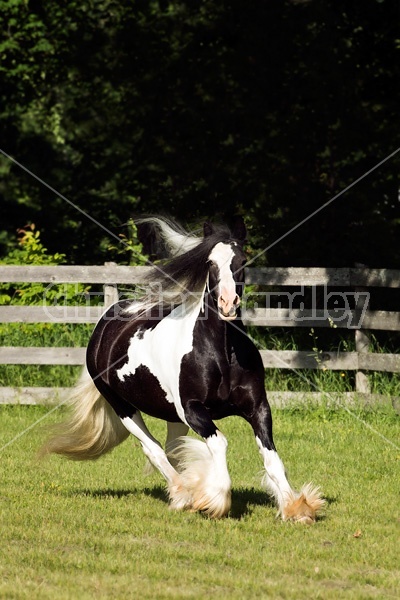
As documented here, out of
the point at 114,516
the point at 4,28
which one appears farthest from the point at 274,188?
the point at 114,516

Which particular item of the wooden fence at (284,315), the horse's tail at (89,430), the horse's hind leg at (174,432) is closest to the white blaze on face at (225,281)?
the horse's hind leg at (174,432)

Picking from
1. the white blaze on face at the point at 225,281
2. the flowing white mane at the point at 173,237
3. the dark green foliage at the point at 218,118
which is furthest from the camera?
the dark green foliage at the point at 218,118

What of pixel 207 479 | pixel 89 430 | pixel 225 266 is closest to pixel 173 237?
pixel 225 266

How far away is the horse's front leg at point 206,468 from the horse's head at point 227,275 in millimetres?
742

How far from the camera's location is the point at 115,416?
7820mm

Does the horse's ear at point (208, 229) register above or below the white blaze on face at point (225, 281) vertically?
above

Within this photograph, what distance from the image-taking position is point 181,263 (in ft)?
22.0

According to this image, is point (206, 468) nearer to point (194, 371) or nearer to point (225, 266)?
point (194, 371)

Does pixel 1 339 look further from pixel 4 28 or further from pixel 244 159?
pixel 4 28

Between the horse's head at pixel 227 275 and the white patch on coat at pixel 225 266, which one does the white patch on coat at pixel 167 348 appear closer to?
the horse's head at pixel 227 275

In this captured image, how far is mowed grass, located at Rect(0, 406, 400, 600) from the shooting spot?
480cm

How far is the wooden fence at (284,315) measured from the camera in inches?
439

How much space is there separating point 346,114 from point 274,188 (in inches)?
69.3

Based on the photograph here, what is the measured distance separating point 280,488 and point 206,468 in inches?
18.9
